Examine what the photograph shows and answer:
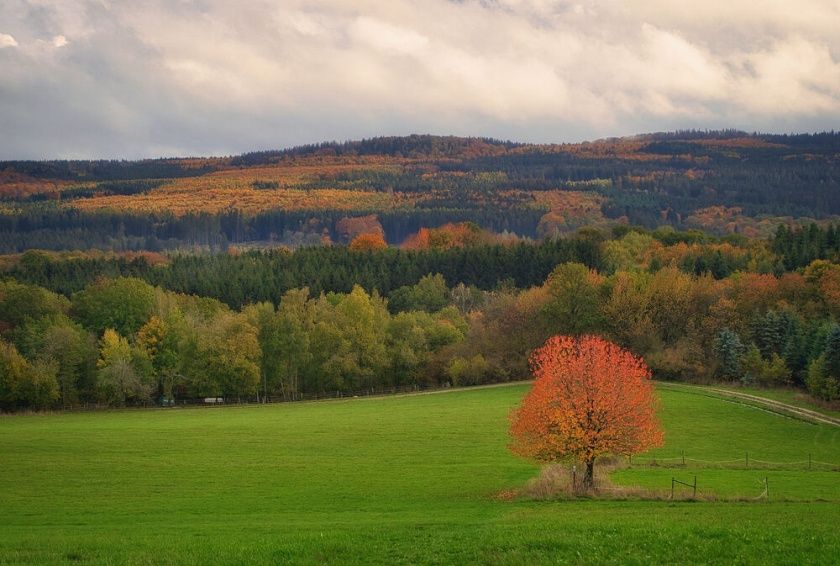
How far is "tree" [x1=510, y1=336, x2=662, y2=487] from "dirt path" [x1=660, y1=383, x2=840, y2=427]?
2921 centimetres

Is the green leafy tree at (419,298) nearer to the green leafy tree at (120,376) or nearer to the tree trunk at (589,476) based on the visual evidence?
the green leafy tree at (120,376)

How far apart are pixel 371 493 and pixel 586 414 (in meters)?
11.4

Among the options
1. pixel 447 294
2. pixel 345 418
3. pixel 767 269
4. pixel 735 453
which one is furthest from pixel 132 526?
pixel 447 294

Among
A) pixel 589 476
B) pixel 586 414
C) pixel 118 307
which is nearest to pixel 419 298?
pixel 118 307

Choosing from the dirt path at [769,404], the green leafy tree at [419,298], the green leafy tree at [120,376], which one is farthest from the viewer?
the green leafy tree at [419,298]

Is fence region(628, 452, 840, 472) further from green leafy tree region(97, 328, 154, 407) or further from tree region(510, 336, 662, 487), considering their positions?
green leafy tree region(97, 328, 154, 407)

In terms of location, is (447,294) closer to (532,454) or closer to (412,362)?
(412,362)

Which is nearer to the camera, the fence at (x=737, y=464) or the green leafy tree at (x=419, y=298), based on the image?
the fence at (x=737, y=464)

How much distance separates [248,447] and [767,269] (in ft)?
269

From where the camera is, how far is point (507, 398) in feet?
292

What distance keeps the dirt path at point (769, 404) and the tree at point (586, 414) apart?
2921cm

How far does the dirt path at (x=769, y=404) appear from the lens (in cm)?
6902

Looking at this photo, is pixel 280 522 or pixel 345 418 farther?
pixel 345 418

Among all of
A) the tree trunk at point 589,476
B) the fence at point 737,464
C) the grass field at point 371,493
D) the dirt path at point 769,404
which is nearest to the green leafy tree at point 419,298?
the grass field at point 371,493
